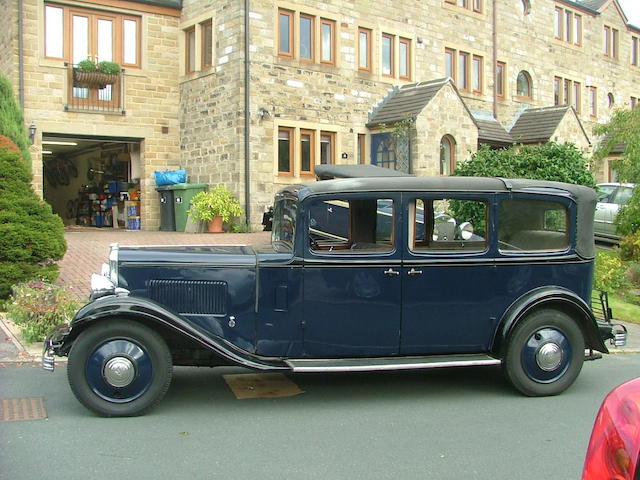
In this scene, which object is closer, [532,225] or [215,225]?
[532,225]

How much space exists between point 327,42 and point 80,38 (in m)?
6.90

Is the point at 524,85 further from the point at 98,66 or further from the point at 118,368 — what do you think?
the point at 118,368

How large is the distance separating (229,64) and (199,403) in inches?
567

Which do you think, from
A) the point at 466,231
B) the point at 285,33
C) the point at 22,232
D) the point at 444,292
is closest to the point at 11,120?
the point at 22,232

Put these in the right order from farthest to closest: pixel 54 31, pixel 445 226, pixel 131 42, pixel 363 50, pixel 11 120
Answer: pixel 363 50 < pixel 131 42 < pixel 54 31 < pixel 11 120 < pixel 445 226

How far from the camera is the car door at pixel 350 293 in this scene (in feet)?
18.4

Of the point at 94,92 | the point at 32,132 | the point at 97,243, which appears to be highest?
the point at 94,92

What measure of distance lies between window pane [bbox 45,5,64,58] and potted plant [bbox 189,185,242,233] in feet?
17.6

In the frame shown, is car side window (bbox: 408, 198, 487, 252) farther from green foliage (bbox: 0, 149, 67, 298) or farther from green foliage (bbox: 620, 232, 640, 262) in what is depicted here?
green foliage (bbox: 620, 232, 640, 262)

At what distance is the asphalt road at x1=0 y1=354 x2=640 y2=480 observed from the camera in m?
4.23

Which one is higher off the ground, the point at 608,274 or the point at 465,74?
the point at 465,74

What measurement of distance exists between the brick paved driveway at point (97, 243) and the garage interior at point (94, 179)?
336cm

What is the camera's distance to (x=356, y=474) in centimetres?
415

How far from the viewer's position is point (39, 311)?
7680mm
